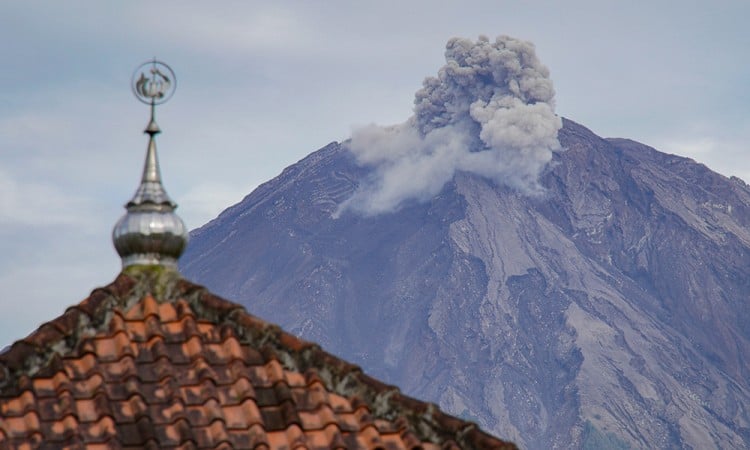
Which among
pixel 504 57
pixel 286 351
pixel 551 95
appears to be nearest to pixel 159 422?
pixel 286 351

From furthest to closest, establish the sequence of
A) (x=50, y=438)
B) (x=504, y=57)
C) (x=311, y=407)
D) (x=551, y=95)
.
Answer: (x=551, y=95) → (x=504, y=57) → (x=311, y=407) → (x=50, y=438)

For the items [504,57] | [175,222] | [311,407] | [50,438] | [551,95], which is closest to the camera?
[50,438]

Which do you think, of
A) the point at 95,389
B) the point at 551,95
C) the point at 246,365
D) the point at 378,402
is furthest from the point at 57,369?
the point at 551,95

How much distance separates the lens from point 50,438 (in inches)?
205

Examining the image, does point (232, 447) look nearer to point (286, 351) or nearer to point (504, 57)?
point (286, 351)

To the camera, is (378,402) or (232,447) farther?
(378,402)

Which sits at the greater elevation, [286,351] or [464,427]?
[286,351]

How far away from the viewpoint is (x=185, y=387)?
17.8ft

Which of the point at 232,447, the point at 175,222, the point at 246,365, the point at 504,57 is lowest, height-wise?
the point at 232,447

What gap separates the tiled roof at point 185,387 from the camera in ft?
17.3

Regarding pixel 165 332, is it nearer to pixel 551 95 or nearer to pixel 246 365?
pixel 246 365

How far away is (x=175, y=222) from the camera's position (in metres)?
5.98

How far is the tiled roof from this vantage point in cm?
527

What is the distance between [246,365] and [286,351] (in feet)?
0.57
